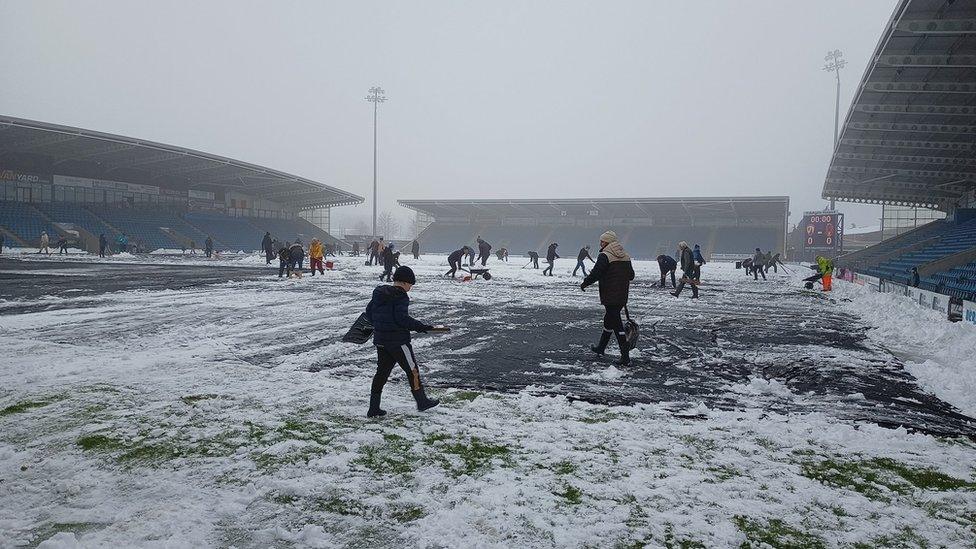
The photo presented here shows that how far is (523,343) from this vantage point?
834 cm

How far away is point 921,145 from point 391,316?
26.5m

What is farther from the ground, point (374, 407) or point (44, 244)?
point (44, 244)

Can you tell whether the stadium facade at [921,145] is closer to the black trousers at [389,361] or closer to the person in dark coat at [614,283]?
the person in dark coat at [614,283]

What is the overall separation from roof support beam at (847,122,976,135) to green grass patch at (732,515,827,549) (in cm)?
2383

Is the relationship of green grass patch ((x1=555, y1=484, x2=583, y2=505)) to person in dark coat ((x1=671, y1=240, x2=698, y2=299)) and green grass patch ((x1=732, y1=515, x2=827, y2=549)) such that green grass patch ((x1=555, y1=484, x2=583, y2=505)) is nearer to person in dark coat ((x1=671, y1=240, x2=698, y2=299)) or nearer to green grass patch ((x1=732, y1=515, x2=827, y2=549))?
green grass patch ((x1=732, y1=515, x2=827, y2=549))

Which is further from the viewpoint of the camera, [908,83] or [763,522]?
[908,83]

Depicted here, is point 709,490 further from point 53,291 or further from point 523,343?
point 53,291

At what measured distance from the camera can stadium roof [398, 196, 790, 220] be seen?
57.9 metres

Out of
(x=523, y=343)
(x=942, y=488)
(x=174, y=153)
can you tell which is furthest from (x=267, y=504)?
(x=174, y=153)

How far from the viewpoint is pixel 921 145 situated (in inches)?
854

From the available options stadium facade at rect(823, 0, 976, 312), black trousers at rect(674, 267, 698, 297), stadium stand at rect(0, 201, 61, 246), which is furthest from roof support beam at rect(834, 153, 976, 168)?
stadium stand at rect(0, 201, 61, 246)

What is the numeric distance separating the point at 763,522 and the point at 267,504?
3.03m

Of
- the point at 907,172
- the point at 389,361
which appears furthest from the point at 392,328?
the point at 907,172

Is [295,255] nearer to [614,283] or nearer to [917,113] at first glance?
[614,283]
